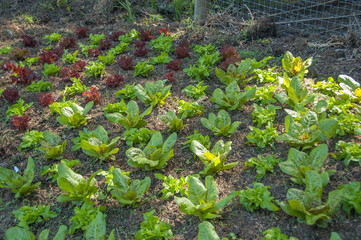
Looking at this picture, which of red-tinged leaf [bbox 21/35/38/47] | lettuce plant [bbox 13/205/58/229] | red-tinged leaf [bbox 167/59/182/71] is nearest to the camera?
lettuce plant [bbox 13/205/58/229]

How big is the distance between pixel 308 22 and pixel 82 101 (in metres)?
4.96

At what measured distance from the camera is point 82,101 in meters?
4.97

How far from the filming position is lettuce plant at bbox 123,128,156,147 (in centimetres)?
383

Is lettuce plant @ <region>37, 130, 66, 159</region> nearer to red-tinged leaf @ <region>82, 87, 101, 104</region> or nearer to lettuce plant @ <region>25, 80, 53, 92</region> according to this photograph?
red-tinged leaf @ <region>82, 87, 101, 104</region>

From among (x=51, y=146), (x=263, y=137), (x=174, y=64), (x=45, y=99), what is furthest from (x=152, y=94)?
(x=263, y=137)

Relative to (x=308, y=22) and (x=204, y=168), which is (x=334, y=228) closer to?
(x=204, y=168)

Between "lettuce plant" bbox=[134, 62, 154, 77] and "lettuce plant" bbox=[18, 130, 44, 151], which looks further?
"lettuce plant" bbox=[134, 62, 154, 77]

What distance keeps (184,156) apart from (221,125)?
1.96 feet

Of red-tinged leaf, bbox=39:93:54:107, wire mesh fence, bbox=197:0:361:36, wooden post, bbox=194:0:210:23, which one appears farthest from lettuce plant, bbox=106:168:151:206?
wooden post, bbox=194:0:210:23

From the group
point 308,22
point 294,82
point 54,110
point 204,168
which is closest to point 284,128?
point 294,82

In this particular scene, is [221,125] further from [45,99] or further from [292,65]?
[45,99]

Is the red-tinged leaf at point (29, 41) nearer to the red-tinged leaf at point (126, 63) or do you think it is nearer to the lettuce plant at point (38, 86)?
the lettuce plant at point (38, 86)

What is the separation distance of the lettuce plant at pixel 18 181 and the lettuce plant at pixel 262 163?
2.33 m

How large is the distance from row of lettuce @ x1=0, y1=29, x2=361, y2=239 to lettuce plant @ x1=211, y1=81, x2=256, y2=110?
15 mm
